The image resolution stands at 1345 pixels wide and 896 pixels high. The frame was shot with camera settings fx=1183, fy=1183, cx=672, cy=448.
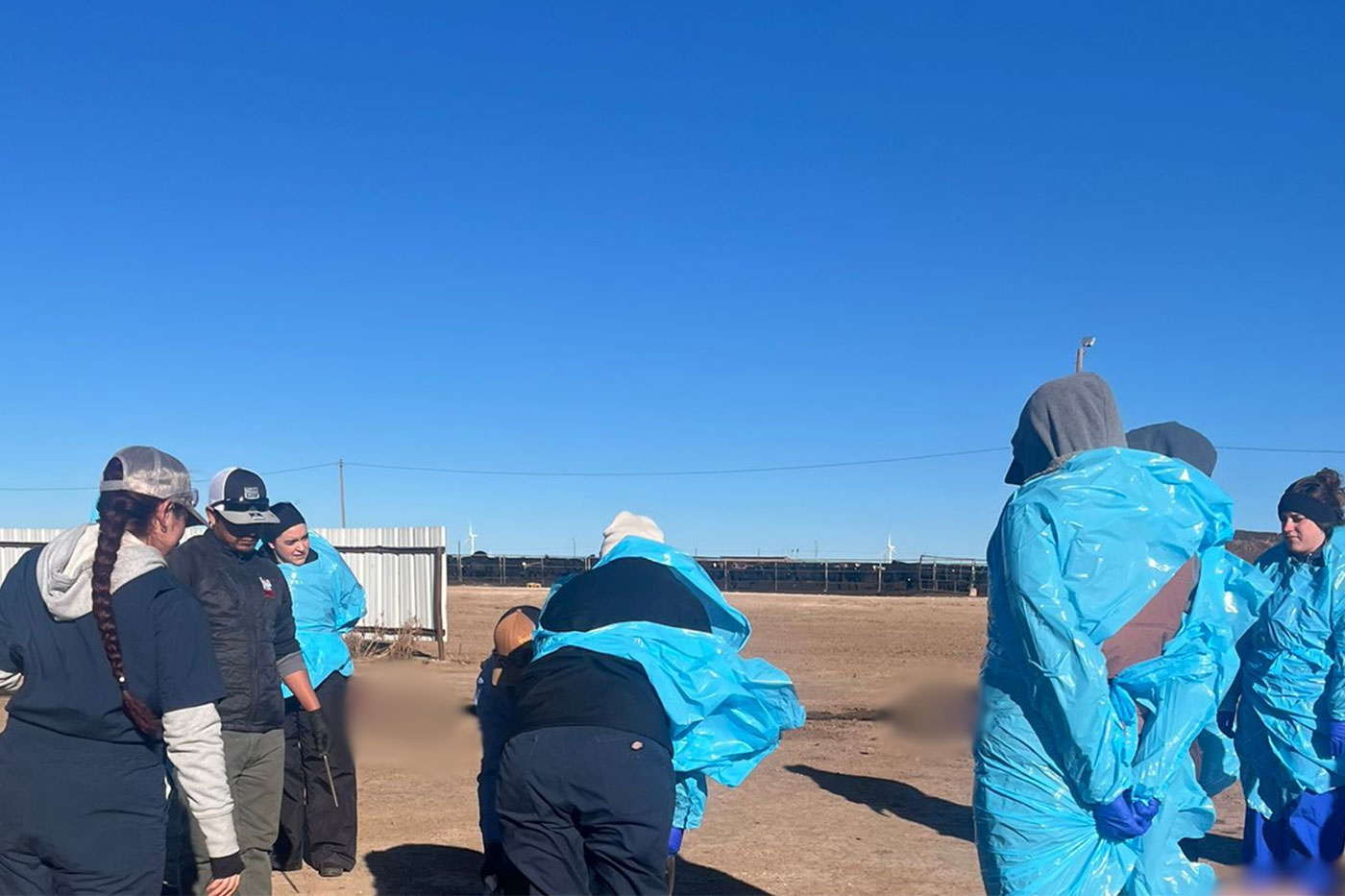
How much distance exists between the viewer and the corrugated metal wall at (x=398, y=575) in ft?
56.2

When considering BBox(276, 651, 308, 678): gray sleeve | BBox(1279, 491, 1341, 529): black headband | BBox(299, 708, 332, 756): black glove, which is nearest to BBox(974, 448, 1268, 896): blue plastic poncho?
BBox(1279, 491, 1341, 529): black headband

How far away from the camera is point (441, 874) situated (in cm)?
621

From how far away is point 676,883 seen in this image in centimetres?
593

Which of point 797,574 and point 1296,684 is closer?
point 1296,684

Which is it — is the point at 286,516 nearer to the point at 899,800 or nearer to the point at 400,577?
the point at 899,800

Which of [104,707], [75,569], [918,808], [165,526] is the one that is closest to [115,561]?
[75,569]

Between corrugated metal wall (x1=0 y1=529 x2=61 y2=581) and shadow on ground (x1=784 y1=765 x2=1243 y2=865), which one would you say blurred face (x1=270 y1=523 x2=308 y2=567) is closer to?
shadow on ground (x1=784 y1=765 x2=1243 y2=865)

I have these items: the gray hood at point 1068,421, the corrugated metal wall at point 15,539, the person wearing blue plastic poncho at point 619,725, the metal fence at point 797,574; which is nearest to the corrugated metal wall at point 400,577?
the corrugated metal wall at point 15,539

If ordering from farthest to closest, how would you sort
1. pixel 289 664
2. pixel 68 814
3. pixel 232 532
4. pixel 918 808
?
pixel 918 808, pixel 289 664, pixel 232 532, pixel 68 814

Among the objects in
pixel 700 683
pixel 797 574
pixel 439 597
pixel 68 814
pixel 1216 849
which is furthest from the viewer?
pixel 797 574

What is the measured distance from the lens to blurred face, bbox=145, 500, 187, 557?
10.3 ft

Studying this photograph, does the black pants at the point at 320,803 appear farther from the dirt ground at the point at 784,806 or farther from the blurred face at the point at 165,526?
the blurred face at the point at 165,526

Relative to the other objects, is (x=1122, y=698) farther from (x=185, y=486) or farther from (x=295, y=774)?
(x=295, y=774)

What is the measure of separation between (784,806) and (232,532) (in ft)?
14.6
